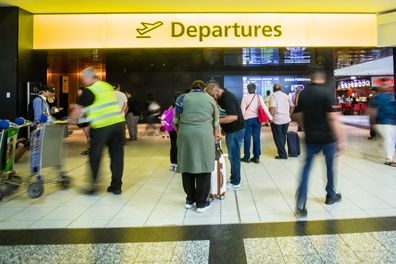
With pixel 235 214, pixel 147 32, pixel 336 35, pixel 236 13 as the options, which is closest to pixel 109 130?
pixel 235 214

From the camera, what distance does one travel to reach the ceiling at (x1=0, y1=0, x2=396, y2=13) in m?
8.41

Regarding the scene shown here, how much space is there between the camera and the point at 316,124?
3.75 meters

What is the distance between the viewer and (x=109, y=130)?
459cm

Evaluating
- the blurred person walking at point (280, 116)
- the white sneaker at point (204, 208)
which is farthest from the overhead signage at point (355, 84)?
the white sneaker at point (204, 208)

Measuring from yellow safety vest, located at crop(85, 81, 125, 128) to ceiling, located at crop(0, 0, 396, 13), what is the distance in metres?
4.43

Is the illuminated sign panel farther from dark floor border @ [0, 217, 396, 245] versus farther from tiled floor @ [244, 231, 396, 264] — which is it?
tiled floor @ [244, 231, 396, 264]

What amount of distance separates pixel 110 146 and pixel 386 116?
4.77 m

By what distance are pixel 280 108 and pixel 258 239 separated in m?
4.46

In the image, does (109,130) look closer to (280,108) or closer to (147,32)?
(280,108)

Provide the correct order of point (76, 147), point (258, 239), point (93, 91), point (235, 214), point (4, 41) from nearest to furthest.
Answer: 1. point (258, 239)
2. point (235, 214)
3. point (93, 91)
4. point (4, 41)
5. point (76, 147)

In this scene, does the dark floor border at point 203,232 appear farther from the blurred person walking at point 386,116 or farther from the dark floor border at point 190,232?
the blurred person walking at point 386,116

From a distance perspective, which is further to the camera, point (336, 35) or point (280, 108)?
point (336, 35)

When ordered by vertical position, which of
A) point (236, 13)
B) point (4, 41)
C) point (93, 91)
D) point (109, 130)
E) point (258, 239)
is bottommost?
point (258, 239)

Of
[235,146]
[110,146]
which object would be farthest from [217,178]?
[110,146]
